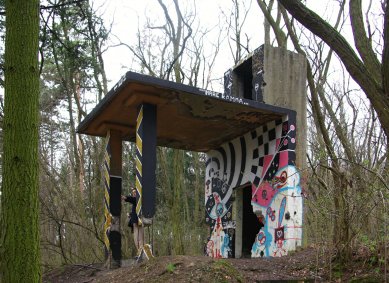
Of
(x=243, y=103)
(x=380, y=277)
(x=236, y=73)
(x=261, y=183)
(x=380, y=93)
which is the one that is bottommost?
(x=380, y=277)

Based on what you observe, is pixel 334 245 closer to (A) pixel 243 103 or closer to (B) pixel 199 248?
(A) pixel 243 103

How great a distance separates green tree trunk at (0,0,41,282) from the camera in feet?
13.5

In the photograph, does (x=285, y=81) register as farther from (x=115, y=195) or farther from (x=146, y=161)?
(x=115, y=195)

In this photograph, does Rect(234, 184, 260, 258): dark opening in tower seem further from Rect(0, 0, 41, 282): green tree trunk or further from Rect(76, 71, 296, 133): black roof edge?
Rect(0, 0, 41, 282): green tree trunk

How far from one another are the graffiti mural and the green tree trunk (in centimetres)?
497

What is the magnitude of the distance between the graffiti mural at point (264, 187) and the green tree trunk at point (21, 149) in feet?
16.3

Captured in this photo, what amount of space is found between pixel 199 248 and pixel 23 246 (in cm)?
1561

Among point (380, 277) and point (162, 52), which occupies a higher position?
point (162, 52)

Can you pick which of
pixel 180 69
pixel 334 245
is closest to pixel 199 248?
pixel 180 69

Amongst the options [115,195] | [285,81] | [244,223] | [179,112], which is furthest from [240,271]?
[285,81]

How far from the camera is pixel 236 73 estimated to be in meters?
11.7

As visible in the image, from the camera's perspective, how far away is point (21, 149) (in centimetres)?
423

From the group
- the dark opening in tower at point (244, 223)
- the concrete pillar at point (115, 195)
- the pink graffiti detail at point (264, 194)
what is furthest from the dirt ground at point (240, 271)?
the dark opening in tower at point (244, 223)

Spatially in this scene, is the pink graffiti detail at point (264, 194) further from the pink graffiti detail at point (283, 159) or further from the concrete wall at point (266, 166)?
the pink graffiti detail at point (283, 159)
